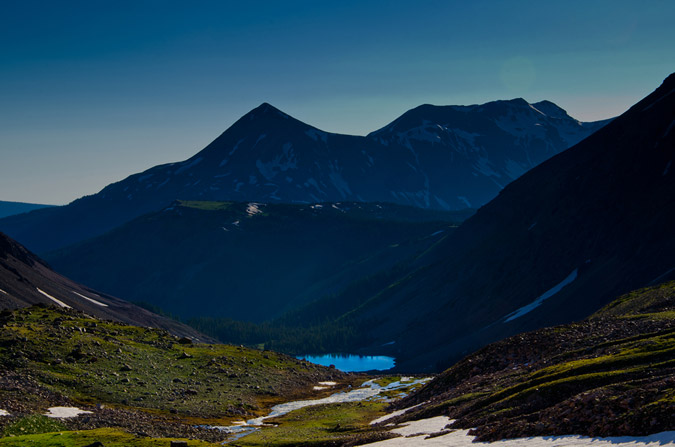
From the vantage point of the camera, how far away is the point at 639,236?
186125 mm

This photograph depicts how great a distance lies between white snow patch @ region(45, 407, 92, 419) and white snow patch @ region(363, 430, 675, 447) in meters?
32.0

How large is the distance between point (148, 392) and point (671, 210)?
155813 millimetres

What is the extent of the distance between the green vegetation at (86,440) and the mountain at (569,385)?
A: 23202 millimetres

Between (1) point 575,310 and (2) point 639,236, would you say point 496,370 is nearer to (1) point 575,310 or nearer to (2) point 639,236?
(1) point 575,310

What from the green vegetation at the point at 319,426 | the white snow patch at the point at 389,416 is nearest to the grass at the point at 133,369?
the green vegetation at the point at 319,426

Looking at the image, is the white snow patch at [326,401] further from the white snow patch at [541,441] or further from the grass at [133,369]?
the white snow patch at [541,441]

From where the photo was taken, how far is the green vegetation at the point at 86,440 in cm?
4547

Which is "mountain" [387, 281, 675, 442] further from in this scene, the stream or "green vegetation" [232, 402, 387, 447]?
the stream

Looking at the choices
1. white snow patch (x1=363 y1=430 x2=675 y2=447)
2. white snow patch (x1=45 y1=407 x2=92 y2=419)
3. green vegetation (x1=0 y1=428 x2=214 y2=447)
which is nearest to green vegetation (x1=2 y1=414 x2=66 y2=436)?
white snow patch (x1=45 y1=407 x2=92 y2=419)

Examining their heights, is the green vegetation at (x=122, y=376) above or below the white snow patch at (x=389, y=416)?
above

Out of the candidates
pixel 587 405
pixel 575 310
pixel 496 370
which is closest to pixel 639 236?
pixel 575 310

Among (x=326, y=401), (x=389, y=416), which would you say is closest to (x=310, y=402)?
(x=326, y=401)

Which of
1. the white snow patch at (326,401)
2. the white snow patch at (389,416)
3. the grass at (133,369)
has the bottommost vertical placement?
the white snow patch at (326,401)

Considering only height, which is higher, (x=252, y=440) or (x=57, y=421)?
(x=57, y=421)
